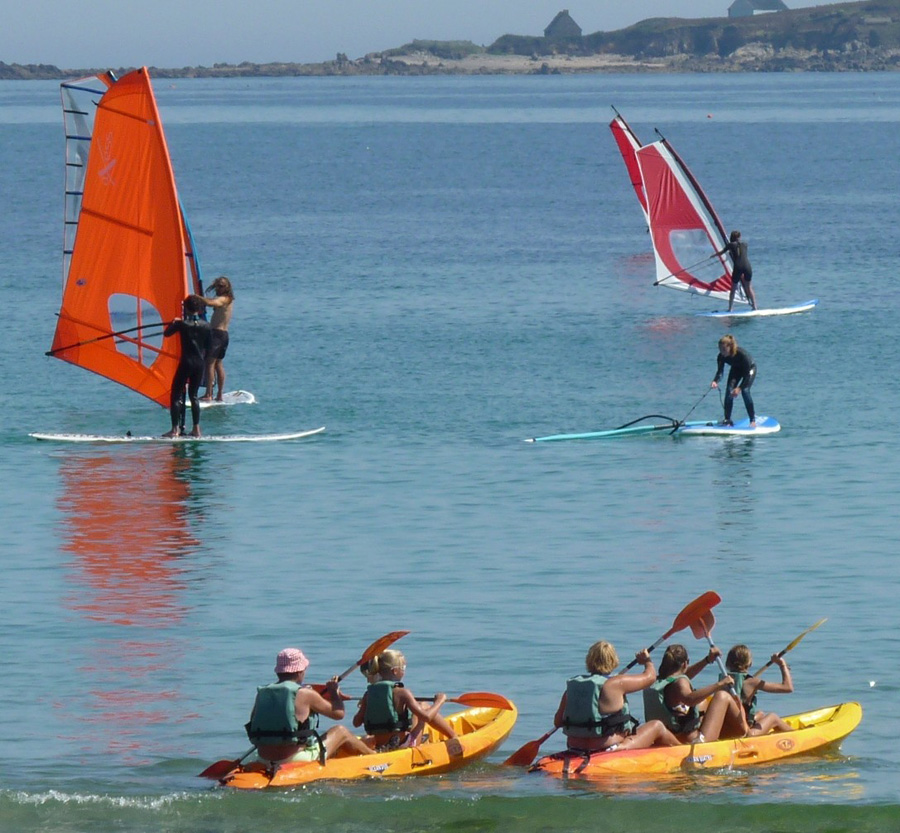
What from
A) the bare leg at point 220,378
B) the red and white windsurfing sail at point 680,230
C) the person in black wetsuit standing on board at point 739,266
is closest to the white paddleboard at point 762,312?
the person in black wetsuit standing on board at point 739,266

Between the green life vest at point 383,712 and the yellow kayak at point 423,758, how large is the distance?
0.22m

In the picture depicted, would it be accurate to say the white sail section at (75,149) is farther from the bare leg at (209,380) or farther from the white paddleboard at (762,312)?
the white paddleboard at (762,312)

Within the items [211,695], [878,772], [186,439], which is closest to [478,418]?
[186,439]

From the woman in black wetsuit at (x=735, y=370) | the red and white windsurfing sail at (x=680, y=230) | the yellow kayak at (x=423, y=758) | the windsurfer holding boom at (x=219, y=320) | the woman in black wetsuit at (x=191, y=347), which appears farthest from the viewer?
the red and white windsurfing sail at (x=680, y=230)

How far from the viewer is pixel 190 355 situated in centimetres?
2948

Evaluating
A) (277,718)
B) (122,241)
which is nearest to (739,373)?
(122,241)

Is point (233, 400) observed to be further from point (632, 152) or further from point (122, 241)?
point (632, 152)

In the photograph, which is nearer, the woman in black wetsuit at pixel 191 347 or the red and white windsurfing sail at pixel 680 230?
the woman in black wetsuit at pixel 191 347

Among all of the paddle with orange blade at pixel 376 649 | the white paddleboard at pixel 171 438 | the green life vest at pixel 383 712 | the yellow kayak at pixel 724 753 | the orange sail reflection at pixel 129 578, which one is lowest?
the orange sail reflection at pixel 129 578

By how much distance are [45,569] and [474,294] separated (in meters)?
27.3

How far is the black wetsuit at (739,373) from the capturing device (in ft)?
96.7

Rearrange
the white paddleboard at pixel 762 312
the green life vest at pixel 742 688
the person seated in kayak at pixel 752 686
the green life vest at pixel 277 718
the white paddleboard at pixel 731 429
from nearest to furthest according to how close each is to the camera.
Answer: the green life vest at pixel 277 718 → the person seated in kayak at pixel 752 686 → the green life vest at pixel 742 688 → the white paddleboard at pixel 731 429 → the white paddleboard at pixel 762 312

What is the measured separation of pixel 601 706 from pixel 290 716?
2.60 metres

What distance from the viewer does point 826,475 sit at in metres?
28.7
